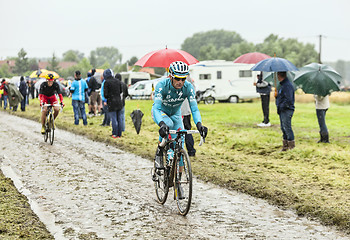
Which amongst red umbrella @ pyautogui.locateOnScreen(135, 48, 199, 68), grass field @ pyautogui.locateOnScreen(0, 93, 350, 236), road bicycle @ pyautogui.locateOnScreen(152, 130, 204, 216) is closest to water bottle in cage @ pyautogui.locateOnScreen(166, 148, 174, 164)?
road bicycle @ pyautogui.locateOnScreen(152, 130, 204, 216)

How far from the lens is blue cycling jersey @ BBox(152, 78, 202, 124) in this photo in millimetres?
6461

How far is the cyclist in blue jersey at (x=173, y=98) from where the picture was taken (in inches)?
247

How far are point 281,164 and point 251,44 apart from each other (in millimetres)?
98062

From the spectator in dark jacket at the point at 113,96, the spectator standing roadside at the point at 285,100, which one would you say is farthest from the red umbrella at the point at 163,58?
the spectator in dark jacket at the point at 113,96

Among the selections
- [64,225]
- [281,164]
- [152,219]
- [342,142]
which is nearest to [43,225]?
[64,225]

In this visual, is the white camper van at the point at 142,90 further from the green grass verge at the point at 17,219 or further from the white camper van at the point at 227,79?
the green grass verge at the point at 17,219

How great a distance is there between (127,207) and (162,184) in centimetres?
61

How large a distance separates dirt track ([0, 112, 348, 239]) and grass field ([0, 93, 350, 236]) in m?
0.40

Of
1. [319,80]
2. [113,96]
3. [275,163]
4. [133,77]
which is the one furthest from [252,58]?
[133,77]

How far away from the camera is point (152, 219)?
6.06 m

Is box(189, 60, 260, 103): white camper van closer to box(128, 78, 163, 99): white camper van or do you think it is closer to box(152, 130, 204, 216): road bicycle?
box(128, 78, 163, 99): white camper van

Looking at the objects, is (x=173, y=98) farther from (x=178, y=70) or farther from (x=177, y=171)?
(x=177, y=171)

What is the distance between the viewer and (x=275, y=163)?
1038cm

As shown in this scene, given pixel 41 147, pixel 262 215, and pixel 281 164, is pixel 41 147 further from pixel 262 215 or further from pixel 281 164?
pixel 262 215
